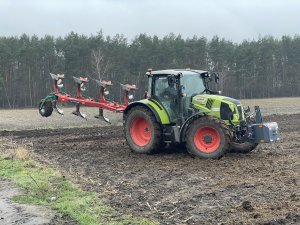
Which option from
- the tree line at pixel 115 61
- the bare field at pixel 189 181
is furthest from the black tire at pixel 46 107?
the tree line at pixel 115 61

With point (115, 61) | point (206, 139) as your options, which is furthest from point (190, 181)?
point (115, 61)

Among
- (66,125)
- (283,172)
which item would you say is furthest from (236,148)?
(66,125)

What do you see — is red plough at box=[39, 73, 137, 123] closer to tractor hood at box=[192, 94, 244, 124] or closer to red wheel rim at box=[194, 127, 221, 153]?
tractor hood at box=[192, 94, 244, 124]

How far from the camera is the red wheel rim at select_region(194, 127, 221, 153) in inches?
482

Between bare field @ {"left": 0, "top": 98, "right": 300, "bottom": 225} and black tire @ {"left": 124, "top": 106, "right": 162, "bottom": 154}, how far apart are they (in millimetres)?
293

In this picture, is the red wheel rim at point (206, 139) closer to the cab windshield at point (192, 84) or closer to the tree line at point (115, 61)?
the cab windshield at point (192, 84)

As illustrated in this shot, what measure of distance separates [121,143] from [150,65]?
4544 cm

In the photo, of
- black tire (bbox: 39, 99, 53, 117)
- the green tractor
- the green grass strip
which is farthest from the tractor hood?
black tire (bbox: 39, 99, 53, 117)

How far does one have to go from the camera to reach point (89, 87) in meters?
54.7

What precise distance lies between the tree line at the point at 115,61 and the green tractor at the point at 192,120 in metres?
40.6

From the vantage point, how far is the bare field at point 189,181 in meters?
7.25

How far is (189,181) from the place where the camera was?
31.7ft

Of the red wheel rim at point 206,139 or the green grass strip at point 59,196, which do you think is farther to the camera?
the red wheel rim at point 206,139

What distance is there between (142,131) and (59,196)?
5311 millimetres
